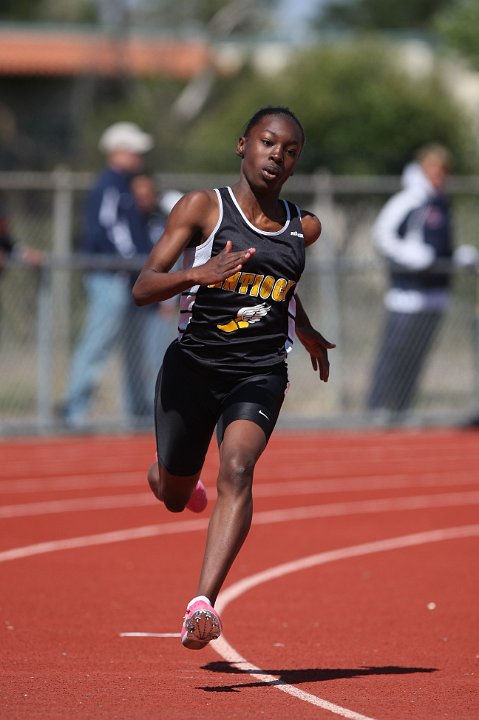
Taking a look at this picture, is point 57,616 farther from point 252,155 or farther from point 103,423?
point 103,423

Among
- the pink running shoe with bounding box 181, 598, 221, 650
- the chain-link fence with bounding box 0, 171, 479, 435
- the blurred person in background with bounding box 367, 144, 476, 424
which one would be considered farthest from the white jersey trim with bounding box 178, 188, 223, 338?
the blurred person in background with bounding box 367, 144, 476, 424

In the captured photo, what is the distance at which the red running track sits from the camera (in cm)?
580

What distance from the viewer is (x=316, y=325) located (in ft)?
55.2

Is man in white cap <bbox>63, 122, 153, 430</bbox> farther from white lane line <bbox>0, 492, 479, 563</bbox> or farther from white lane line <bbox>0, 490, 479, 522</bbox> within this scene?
white lane line <bbox>0, 492, 479, 563</bbox>

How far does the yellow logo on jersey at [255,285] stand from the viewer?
20.4 ft

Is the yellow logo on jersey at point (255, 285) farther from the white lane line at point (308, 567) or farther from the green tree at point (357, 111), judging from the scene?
the green tree at point (357, 111)

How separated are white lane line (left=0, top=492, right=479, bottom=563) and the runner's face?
366 cm

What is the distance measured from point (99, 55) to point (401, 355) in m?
23.3

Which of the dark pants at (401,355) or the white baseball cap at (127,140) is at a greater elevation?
the white baseball cap at (127,140)

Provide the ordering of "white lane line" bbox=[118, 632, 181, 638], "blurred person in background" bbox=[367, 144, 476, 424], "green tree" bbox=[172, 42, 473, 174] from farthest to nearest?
"green tree" bbox=[172, 42, 473, 174], "blurred person in background" bbox=[367, 144, 476, 424], "white lane line" bbox=[118, 632, 181, 638]

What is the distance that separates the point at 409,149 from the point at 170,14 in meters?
9.27

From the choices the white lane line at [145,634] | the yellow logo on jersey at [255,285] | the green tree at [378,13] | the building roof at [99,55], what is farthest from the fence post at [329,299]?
the green tree at [378,13]

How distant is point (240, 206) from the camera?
6316 mm

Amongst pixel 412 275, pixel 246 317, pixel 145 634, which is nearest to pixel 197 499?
pixel 145 634
